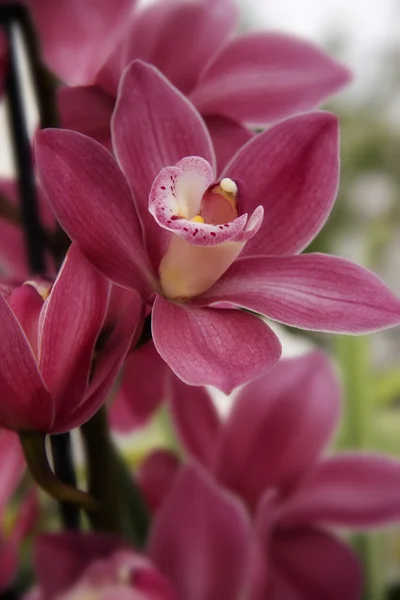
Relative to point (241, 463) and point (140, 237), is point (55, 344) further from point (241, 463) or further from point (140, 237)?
point (241, 463)

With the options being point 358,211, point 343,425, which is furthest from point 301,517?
point 358,211

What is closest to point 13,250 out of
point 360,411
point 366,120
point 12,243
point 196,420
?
point 12,243

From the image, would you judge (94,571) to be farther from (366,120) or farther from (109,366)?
(366,120)

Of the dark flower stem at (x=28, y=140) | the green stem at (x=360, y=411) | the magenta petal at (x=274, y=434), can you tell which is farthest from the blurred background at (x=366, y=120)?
the dark flower stem at (x=28, y=140)

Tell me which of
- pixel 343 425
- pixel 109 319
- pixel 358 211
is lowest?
pixel 358 211

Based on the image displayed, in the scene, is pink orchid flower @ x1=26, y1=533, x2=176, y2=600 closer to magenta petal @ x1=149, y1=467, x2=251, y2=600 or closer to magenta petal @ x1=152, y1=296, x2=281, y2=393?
magenta petal @ x1=149, y1=467, x2=251, y2=600

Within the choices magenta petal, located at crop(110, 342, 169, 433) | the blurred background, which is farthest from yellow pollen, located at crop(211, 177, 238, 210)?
the blurred background

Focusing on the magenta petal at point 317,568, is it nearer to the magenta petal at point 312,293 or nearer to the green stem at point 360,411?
the green stem at point 360,411
